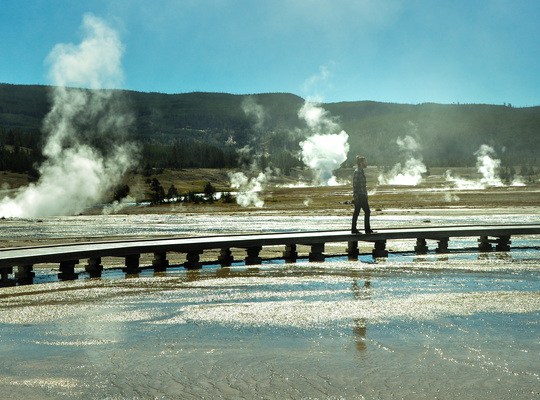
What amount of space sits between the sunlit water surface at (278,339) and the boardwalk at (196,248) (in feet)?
6.08

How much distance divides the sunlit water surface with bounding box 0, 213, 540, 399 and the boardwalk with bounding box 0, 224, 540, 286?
73.0 inches

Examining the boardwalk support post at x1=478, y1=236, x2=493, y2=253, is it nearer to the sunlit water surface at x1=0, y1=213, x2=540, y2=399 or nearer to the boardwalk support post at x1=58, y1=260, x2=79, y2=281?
the sunlit water surface at x1=0, y1=213, x2=540, y2=399

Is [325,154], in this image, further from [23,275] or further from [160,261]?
[23,275]

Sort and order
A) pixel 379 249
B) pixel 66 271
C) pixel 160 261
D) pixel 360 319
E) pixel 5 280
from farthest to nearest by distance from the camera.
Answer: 1. pixel 379 249
2. pixel 160 261
3. pixel 66 271
4. pixel 5 280
5. pixel 360 319

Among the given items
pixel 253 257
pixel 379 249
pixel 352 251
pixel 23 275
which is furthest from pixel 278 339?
pixel 379 249

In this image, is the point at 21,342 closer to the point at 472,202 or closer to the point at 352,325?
the point at 352,325

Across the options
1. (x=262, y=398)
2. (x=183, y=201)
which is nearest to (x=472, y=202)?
(x=183, y=201)

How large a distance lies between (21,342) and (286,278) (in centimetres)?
754

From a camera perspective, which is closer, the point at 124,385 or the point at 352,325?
the point at 124,385

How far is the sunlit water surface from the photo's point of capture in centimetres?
656

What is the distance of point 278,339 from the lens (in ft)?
28.0

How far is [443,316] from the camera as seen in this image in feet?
32.5

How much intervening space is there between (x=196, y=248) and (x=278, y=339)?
11348 mm

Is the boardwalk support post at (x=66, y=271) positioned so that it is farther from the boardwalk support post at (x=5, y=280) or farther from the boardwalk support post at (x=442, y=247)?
the boardwalk support post at (x=442, y=247)
